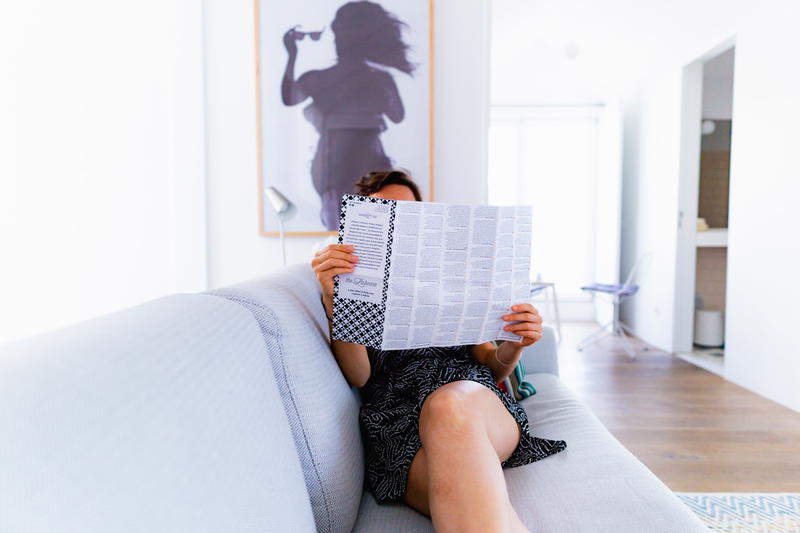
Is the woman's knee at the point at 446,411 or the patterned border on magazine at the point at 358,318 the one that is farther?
the patterned border on magazine at the point at 358,318

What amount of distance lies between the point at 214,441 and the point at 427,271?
67 cm

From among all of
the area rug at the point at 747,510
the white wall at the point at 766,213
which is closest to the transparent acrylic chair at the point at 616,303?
the white wall at the point at 766,213

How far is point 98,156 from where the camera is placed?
270cm

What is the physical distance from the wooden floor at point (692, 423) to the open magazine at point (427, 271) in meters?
1.53

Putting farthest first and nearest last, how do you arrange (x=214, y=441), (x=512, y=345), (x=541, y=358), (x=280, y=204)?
1. (x=280, y=204)
2. (x=541, y=358)
3. (x=512, y=345)
4. (x=214, y=441)

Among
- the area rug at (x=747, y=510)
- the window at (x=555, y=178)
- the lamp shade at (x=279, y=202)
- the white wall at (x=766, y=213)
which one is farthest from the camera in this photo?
the window at (x=555, y=178)

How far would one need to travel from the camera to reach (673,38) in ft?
14.7

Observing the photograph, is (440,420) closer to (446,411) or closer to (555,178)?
(446,411)

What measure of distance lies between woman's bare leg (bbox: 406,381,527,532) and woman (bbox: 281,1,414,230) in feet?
5.59

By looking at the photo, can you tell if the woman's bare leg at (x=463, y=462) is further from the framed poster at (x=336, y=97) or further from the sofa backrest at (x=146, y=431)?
the framed poster at (x=336, y=97)

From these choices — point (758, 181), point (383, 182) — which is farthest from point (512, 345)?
point (758, 181)

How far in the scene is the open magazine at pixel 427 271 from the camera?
115cm

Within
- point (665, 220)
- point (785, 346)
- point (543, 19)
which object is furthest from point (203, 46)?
point (665, 220)

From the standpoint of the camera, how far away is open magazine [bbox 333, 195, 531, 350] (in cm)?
115
